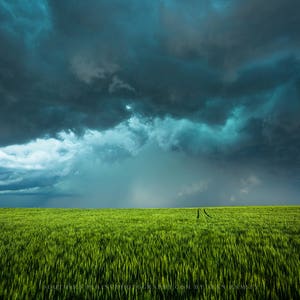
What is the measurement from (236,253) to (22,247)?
6.74 meters

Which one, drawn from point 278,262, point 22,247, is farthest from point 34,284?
point 278,262

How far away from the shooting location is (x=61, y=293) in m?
2.95

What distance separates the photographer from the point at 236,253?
15.9 ft

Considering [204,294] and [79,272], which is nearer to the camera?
[204,294]

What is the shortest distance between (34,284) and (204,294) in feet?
9.22

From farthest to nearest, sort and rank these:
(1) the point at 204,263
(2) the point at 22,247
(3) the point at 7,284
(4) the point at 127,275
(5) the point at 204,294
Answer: (2) the point at 22,247 → (1) the point at 204,263 → (4) the point at 127,275 → (3) the point at 7,284 → (5) the point at 204,294

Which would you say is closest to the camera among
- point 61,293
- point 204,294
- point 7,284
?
point 204,294

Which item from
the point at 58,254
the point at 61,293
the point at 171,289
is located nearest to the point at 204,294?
the point at 171,289

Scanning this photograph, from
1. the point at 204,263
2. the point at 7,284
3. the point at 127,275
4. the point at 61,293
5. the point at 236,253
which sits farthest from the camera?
the point at 236,253

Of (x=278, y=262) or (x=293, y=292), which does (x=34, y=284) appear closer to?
(x=293, y=292)

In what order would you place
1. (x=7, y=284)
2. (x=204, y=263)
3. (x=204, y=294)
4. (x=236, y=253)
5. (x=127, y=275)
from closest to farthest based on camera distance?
(x=204, y=294) → (x=7, y=284) → (x=127, y=275) → (x=204, y=263) → (x=236, y=253)

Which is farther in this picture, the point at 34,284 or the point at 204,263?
the point at 204,263

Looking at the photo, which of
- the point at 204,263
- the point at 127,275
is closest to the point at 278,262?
the point at 204,263

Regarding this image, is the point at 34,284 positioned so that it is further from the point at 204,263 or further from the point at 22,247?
the point at 22,247
